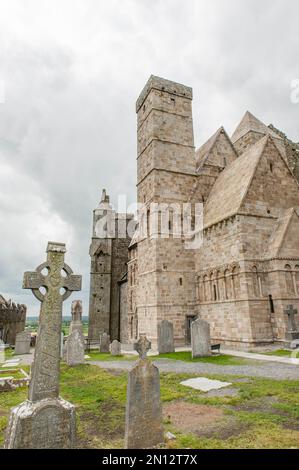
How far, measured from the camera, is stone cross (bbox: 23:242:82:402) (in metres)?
3.95

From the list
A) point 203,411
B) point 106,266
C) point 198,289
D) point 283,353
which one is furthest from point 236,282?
point 106,266

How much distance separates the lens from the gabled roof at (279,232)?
1556 centimetres

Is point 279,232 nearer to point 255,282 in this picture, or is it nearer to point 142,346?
point 255,282

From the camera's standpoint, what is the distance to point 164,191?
22.1m

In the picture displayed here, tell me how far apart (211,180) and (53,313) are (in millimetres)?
21764

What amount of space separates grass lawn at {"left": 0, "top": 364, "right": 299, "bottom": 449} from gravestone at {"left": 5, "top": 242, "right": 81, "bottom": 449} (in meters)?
0.75

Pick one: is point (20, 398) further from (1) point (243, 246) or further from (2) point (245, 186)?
(2) point (245, 186)

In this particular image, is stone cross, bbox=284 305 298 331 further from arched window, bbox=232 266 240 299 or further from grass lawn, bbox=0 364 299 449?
grass lawn, bbox=0 364 299 449

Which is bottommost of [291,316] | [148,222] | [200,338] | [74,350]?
[74,350]

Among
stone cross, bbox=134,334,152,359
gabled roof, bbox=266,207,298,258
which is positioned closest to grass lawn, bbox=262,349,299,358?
gabled roof, bbox=266,207,298,258

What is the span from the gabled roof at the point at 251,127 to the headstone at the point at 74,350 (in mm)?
25470

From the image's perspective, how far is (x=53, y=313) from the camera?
4316 millimetres

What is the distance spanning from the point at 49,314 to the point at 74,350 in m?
10.3

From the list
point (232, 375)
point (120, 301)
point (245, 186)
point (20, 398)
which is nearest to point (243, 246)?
point (245, 186)
